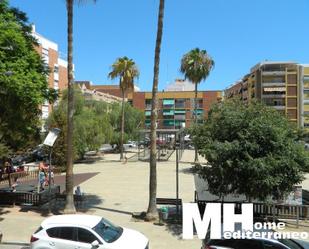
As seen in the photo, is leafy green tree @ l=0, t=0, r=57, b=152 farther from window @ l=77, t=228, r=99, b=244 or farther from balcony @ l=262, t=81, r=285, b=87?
balcony @ l=262, t=81, r=285, b=87

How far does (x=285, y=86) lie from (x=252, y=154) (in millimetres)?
97312

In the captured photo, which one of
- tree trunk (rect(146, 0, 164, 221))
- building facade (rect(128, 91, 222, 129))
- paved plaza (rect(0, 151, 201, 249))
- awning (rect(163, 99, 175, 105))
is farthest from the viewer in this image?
awning (rect(163, 99, 175, 105))

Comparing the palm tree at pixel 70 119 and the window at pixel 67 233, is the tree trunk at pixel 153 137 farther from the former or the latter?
the window at pixel 67 233

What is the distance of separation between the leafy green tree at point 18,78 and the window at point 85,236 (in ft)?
25.6

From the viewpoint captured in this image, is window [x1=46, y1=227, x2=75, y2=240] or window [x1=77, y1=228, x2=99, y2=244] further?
window [x1=46, y1=227, x2=75, y2=240]

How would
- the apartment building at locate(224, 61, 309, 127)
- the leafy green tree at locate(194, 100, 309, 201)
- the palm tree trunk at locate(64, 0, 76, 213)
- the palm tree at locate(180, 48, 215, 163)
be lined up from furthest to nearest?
the apartment building at locate(224, 61, 309, 127) → the palm tree at locate(180, 48, 215, 163) → the palm tree trunk at locate(64, 0, 76, 213) → the leafy green tree at locate(194, 100, 309, 201)

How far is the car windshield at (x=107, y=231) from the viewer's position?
1229cm

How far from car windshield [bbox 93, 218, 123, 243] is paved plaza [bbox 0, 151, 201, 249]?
8.86ft

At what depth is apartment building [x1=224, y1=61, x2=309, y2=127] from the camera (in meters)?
107

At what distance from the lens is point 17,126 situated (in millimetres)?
21188

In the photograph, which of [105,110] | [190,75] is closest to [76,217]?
[190,75]

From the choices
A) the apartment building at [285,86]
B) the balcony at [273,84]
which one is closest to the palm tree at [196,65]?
the apartment building at [285,86]

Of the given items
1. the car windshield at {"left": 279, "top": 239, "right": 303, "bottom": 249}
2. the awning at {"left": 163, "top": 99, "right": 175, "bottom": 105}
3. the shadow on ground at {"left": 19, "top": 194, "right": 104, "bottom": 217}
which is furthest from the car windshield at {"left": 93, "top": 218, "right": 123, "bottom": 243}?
the awning at {"left": 163, "top": 99, "right": 175, "bottom": 105}

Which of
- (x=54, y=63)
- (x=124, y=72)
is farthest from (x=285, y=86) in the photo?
(x=124, y=72)
